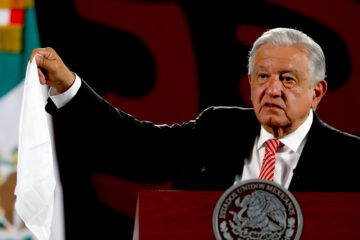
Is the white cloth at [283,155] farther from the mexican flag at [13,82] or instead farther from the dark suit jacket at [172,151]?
the mexican flag at [13,82]

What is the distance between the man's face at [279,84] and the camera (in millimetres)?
1626

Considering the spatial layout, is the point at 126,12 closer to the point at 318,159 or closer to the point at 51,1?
the point at 51,1

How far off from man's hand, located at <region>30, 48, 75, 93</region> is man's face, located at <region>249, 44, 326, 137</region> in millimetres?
554

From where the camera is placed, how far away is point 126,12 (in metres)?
2.57

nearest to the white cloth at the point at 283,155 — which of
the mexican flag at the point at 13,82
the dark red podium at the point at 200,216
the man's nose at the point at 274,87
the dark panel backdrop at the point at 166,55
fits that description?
the man's nose at the point at 274,87

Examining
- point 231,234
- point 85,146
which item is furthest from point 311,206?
point 85,146

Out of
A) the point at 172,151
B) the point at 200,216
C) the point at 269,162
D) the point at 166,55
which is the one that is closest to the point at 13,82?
the point at 166,55

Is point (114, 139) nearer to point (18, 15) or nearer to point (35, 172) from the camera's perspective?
point (35, 172)

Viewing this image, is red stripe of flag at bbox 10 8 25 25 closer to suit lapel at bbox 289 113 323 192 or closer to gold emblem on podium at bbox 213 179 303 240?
suit lapel at bbox 289 113 323 192

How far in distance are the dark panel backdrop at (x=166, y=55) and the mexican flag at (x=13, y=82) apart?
6cm

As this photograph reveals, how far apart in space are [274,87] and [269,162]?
228mm

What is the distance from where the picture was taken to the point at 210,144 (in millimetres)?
1835

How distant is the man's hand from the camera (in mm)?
1419

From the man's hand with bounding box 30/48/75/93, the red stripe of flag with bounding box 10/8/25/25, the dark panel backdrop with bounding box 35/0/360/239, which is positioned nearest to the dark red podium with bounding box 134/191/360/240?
the man's hand with bounding box 30/48/75/93
